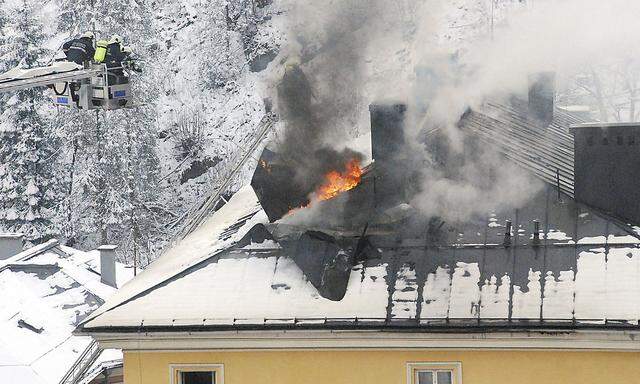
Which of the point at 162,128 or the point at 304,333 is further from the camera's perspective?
the point at 162,128

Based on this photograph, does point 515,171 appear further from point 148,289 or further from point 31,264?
point 31,264

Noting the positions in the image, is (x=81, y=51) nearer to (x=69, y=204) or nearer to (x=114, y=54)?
(x=114, y=54)

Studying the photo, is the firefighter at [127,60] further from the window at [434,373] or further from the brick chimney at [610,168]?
the brick chimney at [610,168]

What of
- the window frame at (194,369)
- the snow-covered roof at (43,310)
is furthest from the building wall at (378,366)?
the snow-covered roof at (43,310)

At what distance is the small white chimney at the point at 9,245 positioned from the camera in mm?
31578

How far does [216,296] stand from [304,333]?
121 centimetres

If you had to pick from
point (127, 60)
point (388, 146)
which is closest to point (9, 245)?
point (388, 146)

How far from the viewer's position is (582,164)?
13703mm

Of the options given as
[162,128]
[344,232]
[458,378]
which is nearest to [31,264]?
[344,232]

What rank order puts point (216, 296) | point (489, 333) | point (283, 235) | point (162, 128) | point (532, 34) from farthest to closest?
point (162, 128) → point (532, 34) → point (283, 235) → point (216, 296) → point (489, 333)

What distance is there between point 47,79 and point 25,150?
4184 cm

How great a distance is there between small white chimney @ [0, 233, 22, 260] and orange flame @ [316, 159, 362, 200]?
18.9 meters

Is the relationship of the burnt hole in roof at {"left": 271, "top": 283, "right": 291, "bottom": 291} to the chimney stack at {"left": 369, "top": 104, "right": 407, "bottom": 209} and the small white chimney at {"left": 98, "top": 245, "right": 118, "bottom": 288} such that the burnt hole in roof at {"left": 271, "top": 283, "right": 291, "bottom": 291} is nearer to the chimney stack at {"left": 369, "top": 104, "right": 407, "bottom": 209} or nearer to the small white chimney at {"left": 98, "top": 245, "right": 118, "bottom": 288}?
the chimney stack at {"left": 369, "top": 104, "right": 407, "bottom": 209}

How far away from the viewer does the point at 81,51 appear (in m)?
12.4
